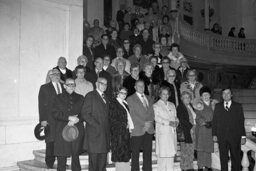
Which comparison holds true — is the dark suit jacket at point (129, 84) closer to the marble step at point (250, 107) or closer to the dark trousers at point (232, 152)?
the dark trousers at point (232, 152)

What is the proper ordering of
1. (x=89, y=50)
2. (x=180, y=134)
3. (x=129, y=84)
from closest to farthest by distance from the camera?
(x=180, y=134) → (x=129, y=84) → (x=89, y=50)

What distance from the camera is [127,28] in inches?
378

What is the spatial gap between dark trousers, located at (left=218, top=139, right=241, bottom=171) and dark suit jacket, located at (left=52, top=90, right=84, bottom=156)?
2.56 meters

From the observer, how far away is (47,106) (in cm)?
607

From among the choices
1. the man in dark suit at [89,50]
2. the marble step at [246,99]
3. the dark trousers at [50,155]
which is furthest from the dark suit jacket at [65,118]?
the marble step at [246,99]

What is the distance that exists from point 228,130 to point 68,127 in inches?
112

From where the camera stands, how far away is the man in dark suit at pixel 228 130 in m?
6.13

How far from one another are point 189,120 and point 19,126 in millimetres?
3500

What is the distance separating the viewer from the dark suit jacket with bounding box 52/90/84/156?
17.5 feet

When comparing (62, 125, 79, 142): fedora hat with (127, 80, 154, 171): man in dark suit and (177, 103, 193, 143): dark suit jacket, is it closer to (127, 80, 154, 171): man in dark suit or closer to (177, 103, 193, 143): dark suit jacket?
(127, 80, 154, 171): man in dark suit

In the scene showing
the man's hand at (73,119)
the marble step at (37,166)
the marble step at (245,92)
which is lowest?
the marble step at (37,166)

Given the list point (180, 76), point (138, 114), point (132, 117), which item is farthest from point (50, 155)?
point (180, 76)

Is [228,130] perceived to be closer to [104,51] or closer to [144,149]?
[144,149]

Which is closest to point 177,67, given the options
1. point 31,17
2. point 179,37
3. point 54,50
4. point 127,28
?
point 127,28
